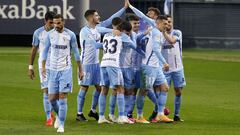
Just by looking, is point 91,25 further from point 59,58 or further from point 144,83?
point 59,58

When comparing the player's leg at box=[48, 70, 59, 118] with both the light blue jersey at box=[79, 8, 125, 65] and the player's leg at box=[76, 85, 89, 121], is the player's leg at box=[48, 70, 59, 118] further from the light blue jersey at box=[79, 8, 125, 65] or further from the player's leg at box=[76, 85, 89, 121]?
the light blue jersey at box=[79, 8, 125, 65]

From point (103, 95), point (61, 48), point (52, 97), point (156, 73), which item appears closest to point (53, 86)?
point (52, 97)

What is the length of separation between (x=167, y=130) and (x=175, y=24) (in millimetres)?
36124

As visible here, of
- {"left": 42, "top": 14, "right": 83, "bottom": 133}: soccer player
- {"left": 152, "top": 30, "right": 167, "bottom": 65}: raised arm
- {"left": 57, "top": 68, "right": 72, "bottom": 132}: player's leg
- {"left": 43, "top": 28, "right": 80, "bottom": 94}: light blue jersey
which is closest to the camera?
{"left": 57, "top": 68, "right": 72, "bottom": 132}: player's leg

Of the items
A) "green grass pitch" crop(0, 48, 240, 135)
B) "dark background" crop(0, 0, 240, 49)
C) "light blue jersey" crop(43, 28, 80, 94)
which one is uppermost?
"dark background" crop(0, 0, 240, 49)

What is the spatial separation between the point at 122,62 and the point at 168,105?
4522 mm

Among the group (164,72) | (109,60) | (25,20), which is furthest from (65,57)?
(25,20)

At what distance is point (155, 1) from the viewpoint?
168 feet

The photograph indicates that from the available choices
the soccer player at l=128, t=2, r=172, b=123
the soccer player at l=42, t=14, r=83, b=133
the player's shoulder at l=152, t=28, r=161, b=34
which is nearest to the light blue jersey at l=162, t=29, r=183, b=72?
the soccer player at l=128, t=2, r=172, b=123

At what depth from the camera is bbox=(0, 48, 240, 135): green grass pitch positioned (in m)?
15.2

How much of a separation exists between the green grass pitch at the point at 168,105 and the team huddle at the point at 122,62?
0.53m

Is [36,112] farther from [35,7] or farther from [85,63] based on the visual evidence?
[35,7]

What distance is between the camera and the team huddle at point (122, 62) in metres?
15.6

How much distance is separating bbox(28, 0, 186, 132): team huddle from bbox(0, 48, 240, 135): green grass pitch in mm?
531
